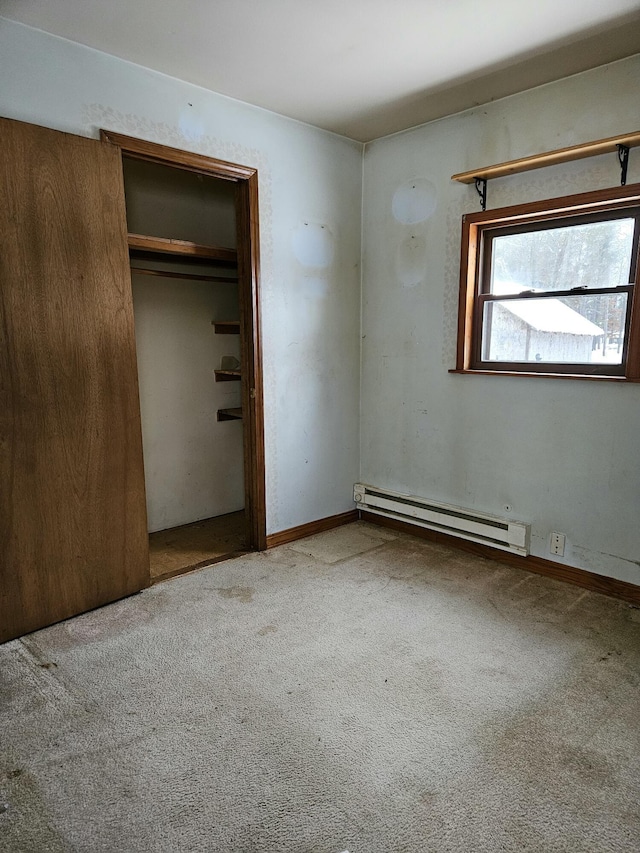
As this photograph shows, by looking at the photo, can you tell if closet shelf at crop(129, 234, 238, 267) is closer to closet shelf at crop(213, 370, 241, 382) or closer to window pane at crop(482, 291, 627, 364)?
closet shelf at crop(213, 370, 241, 382)

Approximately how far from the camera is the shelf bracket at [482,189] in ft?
9.82

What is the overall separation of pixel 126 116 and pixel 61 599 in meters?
2.32

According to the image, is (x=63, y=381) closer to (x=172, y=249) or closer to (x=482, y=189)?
(x=172, y=249)

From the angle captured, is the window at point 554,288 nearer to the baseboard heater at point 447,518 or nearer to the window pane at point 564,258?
the window pane at point 564,258

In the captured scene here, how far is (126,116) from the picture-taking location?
2.53 meters

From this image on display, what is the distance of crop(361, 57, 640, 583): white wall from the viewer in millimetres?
2627

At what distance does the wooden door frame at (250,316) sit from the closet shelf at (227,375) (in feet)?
1.35

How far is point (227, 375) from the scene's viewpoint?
374 centimetres

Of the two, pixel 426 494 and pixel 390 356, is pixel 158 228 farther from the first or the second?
pixel 426 494

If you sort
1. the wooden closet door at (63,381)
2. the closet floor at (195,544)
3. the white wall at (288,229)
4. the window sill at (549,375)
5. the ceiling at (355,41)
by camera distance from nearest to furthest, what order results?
the ceiling at (355,41)
the wooden closet door at (63,381)
the white wall at (288,229)
the window sill at (549,375)
the closet floor at (195,544)

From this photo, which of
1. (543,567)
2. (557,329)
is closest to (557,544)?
(543,567)

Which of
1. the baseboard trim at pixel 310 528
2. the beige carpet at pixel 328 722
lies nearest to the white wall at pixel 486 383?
the baseboard trim at pixel 310 528

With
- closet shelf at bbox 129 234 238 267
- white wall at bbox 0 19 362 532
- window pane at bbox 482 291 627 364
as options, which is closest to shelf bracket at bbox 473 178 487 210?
window pane at bbox 482 291 627 364

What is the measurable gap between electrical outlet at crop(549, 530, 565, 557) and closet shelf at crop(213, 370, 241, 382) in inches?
87.6
